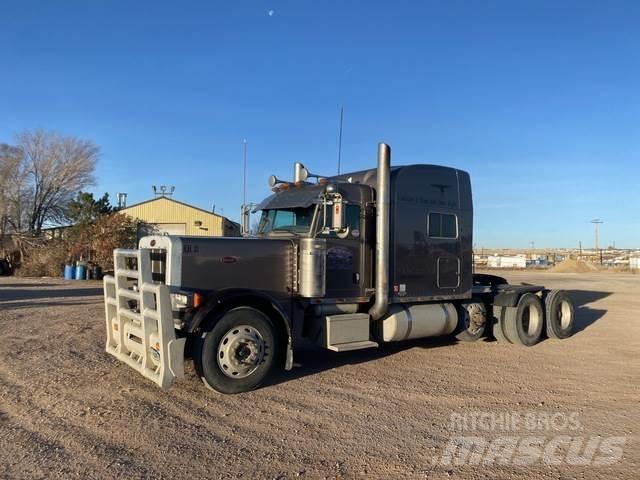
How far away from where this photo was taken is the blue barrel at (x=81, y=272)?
2488 cm

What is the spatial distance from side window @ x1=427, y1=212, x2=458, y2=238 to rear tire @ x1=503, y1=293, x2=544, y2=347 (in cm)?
201

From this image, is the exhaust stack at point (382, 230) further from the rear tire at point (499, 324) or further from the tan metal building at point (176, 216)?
the tan metal building at point (176, 216)

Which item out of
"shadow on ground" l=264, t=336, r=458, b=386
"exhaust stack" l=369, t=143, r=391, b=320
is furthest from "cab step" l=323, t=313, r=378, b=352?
"shadow on ground" l=264, t=336, r=458, b=386

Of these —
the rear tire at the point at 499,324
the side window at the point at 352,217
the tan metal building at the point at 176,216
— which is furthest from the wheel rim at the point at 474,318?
the tan metal building at the point at 176,216

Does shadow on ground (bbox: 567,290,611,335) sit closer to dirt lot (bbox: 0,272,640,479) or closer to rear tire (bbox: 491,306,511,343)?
rear tire (bbox: 491,306,511,343)

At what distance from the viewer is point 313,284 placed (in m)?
6.82

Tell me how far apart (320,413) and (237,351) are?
49.1 inches

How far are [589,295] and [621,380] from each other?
14888 mm

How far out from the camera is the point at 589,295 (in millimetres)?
20516

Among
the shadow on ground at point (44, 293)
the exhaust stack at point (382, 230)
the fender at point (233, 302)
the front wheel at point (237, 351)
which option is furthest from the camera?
the shadow on ground at point (44, 293)

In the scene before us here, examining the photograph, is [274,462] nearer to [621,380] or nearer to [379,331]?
[379,331]

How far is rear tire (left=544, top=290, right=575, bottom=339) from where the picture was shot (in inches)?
405

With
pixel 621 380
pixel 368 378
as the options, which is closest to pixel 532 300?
pixel 621 380

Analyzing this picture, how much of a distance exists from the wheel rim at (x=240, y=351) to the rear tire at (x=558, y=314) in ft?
21.5
